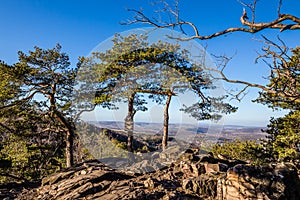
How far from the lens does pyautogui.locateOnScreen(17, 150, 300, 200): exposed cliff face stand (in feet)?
25.2

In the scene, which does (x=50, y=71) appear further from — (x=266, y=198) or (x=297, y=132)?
(x=297, y=132)

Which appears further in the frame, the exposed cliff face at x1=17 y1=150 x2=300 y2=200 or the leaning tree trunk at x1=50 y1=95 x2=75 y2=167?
the leaning tree trunk at x1=50 y1=95 x2=75 y2=167

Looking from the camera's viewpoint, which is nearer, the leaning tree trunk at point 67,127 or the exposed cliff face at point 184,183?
the exposed cliff face at point 184,183

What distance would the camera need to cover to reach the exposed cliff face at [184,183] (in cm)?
769

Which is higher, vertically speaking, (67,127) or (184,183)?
(67,127)

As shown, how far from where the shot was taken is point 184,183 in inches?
336

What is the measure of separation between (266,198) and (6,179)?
66.6 feet

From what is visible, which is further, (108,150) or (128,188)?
(108,150)

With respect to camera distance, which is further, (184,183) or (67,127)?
(67,127)

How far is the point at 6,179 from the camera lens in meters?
19.6

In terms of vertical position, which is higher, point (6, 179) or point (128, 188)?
point (128, 188)

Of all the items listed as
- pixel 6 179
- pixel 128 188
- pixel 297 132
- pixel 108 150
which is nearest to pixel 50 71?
pixel 108 150

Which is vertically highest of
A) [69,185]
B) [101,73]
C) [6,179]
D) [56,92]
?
[101,73]

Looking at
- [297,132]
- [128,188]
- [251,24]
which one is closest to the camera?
[251,24]
